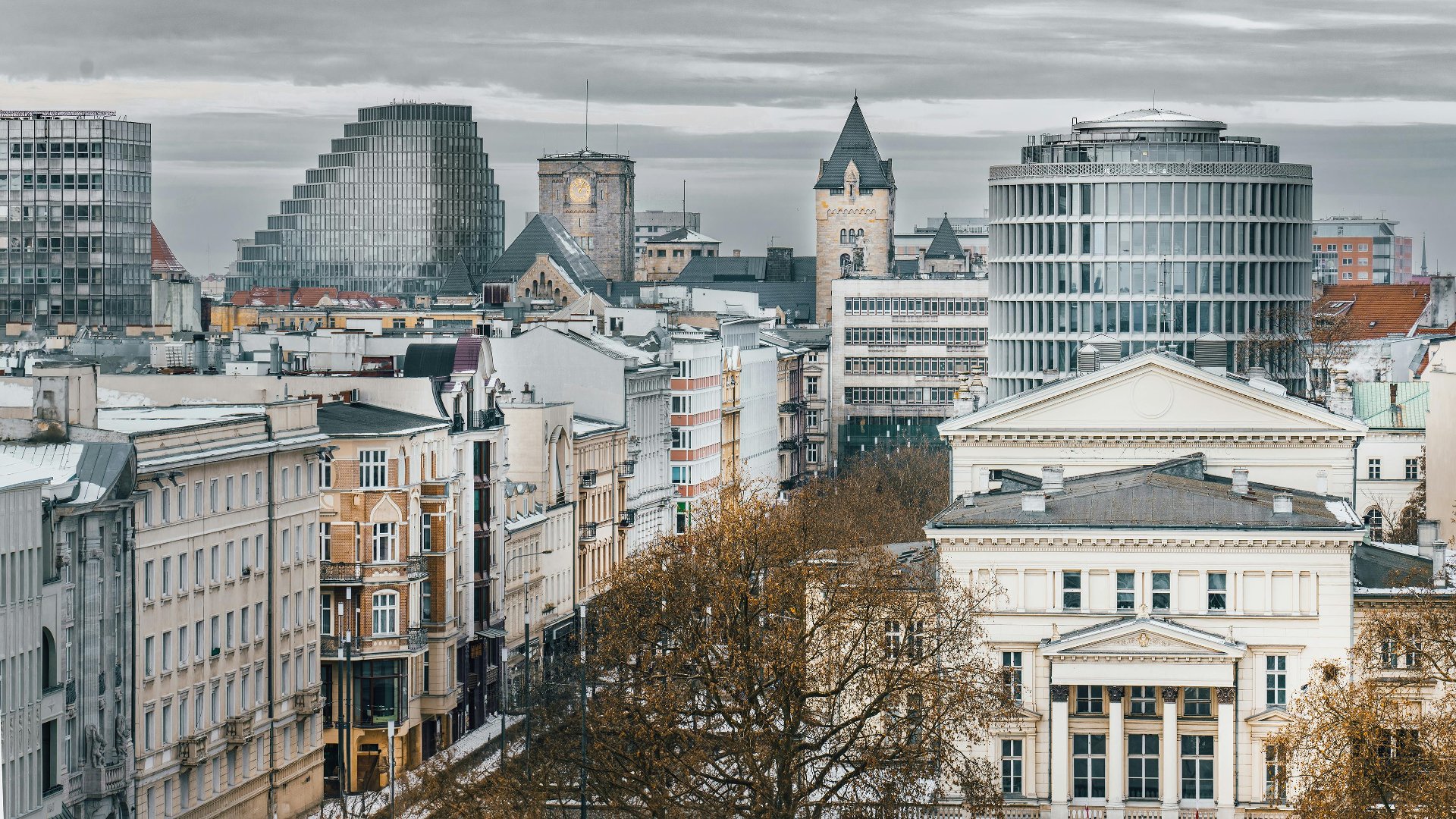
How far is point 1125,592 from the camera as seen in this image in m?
95.9

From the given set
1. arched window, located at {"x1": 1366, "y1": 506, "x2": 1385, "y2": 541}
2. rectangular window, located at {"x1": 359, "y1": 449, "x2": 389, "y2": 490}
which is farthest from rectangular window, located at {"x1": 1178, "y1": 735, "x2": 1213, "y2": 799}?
arched window, located at {"x1": 1366, "y1": 506, "x2": 1385, "y2": 541}

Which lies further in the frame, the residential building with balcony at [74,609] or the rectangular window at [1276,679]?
the rectangular window at [1276,679]

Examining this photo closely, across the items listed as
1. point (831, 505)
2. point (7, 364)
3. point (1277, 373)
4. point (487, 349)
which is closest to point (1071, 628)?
point (487, 349)

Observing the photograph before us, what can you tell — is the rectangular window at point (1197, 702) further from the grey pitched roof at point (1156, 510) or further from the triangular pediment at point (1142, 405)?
the triangular pediment at point (1142, 405)

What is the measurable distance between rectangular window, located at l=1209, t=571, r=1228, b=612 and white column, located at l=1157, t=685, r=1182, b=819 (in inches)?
121

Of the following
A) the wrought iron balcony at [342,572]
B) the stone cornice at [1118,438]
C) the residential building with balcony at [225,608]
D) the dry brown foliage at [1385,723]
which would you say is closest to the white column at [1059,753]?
the dry brown foliage at [1385,723]

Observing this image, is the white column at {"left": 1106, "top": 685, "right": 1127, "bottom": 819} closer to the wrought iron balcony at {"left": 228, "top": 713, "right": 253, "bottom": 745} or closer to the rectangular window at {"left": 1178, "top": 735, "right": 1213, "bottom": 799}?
the rectangular window at {"left": 1178, "top": 735, "right": 1213, "bottom": 799}

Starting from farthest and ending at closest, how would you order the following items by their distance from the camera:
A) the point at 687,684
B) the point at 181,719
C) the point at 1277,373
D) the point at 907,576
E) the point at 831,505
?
1. the point at 1277,373
2. the point at 831,505
3. the point at 907,576
4. the point at 181,719
5. the point at 687,684

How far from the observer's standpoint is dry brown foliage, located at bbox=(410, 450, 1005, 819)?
79688mm

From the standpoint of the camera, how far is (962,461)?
11900 cm

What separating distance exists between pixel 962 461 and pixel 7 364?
41.4 meters

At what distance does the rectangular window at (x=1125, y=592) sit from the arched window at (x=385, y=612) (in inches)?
1136

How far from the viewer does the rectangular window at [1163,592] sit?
95.6 meters

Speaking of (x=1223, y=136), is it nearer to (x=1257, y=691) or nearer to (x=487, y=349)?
(x=487, y=349)
